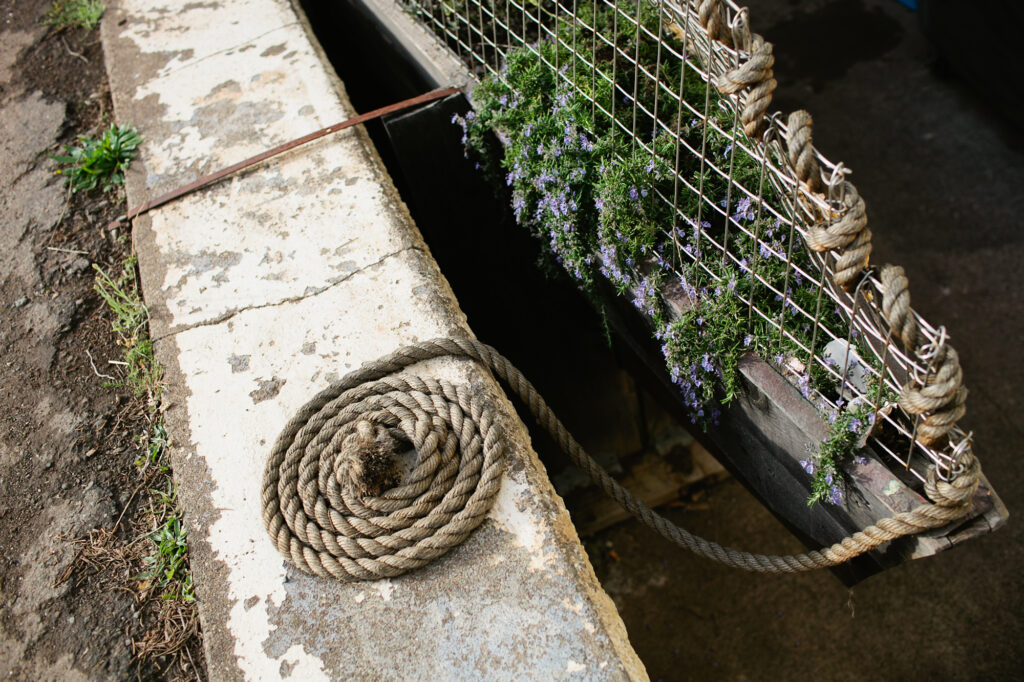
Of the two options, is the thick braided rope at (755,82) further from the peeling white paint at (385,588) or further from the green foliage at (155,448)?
the green foliage at (155,448)

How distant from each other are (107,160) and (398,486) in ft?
6.89

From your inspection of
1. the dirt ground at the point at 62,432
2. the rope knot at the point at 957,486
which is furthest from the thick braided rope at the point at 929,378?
the dirt ground at the point at 62,432

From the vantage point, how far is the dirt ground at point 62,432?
1970 mm

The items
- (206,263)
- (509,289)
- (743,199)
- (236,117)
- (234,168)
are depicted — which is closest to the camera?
(743,199)

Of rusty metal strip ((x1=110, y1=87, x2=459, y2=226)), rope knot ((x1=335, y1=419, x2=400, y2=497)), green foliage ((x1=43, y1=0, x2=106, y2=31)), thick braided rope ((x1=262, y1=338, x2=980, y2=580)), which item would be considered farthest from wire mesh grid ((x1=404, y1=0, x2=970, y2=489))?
green foliage ((x1=43, y1=0, x2=106, y2=31))

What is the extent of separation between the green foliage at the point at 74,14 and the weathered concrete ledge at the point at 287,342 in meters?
0.31

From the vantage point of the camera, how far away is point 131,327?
2.58 metres

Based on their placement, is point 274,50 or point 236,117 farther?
point 274,50

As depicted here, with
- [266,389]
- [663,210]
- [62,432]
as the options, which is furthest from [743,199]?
[62,432]

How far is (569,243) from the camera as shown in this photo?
97.7 inches

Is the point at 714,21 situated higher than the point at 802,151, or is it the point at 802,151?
the point at 714,21

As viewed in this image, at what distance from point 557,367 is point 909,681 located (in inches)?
90.0

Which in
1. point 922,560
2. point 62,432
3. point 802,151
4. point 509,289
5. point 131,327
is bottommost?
point 922,560

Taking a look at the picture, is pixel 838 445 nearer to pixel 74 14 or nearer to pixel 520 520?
pixel 520 520
